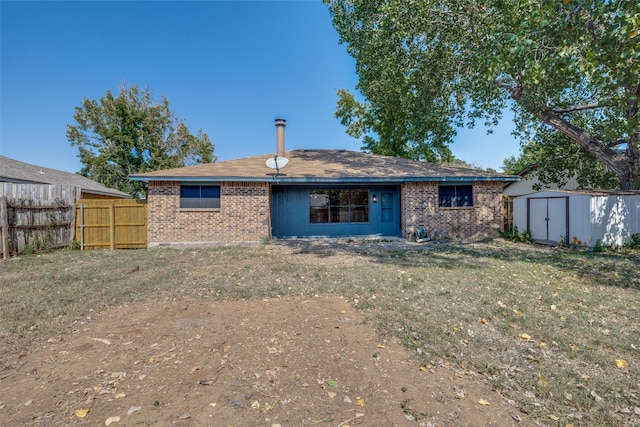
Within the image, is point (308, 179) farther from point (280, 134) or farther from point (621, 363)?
point (621, 363)

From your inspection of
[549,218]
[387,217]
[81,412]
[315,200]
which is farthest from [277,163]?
[549,218]

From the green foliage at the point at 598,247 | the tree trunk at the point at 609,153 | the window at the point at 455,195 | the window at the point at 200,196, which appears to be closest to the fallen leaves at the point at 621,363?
the green foliage at the point at 598,247

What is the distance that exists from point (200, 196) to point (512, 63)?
10.6 meters

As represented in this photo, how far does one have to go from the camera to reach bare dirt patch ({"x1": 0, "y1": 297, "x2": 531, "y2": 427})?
2.23 metres

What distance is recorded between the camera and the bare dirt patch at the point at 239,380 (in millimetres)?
2230

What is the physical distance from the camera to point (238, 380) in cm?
265

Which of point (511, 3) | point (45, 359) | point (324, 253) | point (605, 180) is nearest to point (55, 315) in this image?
point (45, 359)

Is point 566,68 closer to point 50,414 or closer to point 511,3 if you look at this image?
point 511,3

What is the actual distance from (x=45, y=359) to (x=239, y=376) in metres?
2.15

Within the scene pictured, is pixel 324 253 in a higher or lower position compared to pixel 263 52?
lower

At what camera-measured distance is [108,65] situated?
1958 cm

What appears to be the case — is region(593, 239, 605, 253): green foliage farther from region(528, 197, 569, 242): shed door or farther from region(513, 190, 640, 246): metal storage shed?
region(528, 197, 569, 242): shed door

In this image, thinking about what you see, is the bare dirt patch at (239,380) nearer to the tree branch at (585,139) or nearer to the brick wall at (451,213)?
the brick wall at (451,213)

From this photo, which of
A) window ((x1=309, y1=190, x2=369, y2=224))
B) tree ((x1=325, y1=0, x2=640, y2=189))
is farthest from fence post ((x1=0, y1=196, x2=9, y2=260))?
tree ((x1=325, y1=0, x2=640, y2=189))
